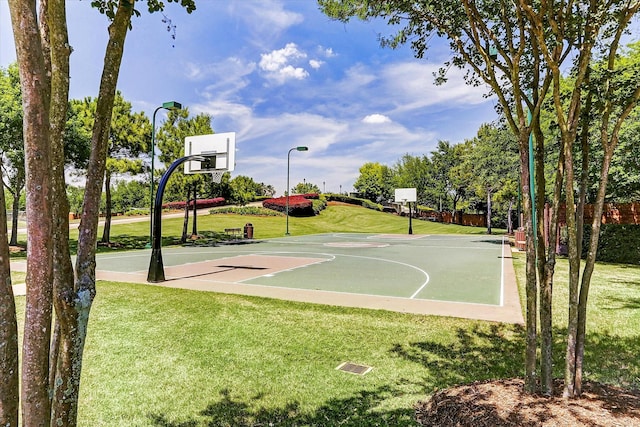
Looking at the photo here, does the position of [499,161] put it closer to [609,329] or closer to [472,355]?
[609,329]

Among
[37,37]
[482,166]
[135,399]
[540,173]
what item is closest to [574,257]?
[540,173]

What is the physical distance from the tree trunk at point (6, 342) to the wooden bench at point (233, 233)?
29.6 meters

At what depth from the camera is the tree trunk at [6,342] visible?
140cm

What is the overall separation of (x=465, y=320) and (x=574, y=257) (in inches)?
161

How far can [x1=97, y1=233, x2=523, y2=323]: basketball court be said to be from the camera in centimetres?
861

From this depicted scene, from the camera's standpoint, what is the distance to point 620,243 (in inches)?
677

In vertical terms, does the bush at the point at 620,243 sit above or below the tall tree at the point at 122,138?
below

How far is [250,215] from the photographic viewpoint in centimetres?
4606

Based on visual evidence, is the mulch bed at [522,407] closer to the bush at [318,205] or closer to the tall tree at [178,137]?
the tall tree at [178,137]

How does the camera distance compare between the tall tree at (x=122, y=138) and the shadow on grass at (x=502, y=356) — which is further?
the tall tree at (x=122, y=138)

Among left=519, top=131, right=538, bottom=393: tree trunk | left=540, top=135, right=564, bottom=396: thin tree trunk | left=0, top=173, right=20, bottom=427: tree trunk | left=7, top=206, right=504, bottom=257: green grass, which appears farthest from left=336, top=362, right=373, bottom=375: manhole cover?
left=7, top=206, right=504, bottom=257: green grass

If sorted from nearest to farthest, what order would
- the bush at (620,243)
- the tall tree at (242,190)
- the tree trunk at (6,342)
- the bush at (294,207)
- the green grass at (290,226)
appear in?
the tree trunk at (6,342)
the bush at (620,243)
the green grass at (290,226)
the tall tree at (242,190)
the bush at (294,207)

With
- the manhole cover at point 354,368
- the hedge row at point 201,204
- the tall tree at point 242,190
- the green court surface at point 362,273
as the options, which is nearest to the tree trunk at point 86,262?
the manhole cover at point 354,368

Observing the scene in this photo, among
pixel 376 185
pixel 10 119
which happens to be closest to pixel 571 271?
pixel 10 119
